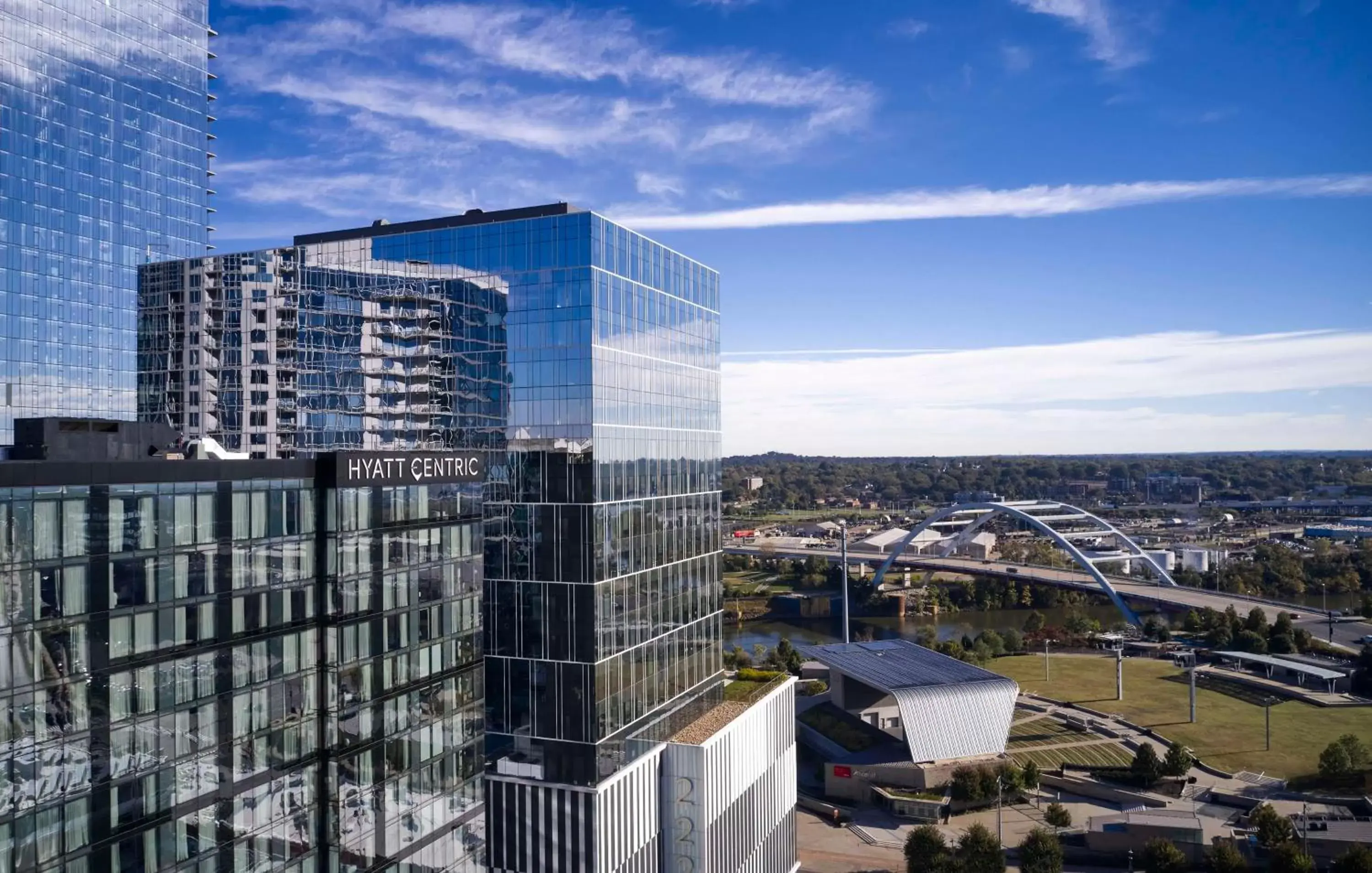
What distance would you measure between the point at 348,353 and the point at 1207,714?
326 feet

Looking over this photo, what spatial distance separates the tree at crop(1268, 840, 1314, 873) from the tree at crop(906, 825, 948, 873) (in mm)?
20895

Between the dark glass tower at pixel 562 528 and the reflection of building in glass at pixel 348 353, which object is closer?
the dark glass tower at pixel 562 528

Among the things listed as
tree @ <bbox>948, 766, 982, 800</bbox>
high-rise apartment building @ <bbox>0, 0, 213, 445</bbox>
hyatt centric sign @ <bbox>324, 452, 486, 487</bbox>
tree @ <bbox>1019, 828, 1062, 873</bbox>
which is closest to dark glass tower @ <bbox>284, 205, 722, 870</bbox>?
hyatt centric sign @ <bbox>324, 452, 486, 487</bbox>

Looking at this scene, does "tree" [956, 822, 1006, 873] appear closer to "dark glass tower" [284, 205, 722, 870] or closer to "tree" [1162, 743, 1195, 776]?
"dark glass tower" [284, 205, 722, 870]

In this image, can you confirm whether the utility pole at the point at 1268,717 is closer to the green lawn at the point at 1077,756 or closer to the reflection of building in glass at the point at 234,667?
the green lawn at the point at 1077,756

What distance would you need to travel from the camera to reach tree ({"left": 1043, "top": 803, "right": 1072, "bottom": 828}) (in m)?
78.4

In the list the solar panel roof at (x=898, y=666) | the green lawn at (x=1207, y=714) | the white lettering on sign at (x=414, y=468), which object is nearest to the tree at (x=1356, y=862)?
the green lawn at (x=1207, y=714)

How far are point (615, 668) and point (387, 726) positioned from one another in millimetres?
18692

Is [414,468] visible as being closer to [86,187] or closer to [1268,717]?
[86,187]

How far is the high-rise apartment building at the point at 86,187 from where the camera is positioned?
280 feet

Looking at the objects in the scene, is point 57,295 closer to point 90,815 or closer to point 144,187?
point 144,187

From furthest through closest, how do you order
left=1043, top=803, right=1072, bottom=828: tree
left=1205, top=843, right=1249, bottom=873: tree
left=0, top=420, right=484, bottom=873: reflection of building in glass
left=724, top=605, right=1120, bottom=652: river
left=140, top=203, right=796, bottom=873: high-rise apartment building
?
left=724, top=605, right=1120, bottom=652: river < left=1043, top=803, right=1072, bottom=828: tree < left=1205, top=843, right=1249, bottom=873: tree < left=140, top=203, right=796, bottom=873: high-rise apartment building < left=0, top=420, right=484, bottom=873: reflection of building in glass

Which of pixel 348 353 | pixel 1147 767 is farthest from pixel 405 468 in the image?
pixel 1147 767

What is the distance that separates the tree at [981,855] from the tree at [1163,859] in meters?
10.0
